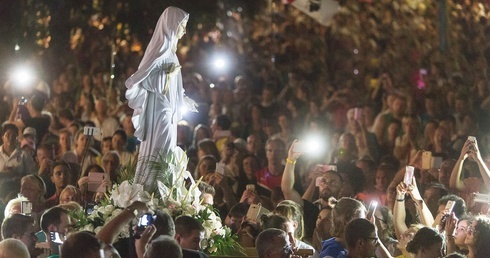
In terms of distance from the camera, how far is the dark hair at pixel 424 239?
1270 cm

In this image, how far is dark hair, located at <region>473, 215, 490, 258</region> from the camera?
13.0 m

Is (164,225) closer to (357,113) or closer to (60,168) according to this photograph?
(60,168)

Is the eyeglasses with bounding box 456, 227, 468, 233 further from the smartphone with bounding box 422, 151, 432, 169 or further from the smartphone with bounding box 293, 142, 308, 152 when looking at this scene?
the smartphone with bounding box 422, 151, 432, 169

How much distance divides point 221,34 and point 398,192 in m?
16.9

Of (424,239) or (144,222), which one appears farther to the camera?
(424,239)

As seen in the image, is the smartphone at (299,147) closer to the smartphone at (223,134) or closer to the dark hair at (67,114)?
the smartphone at (223,134)

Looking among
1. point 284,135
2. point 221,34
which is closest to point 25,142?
point 284,135

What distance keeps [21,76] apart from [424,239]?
1197 centimetres

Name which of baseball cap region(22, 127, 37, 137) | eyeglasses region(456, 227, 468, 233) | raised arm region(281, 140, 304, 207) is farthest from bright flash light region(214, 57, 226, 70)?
eyeglasses region(456, 227, 468, 233)

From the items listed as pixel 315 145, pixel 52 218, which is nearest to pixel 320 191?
pixel 52 218

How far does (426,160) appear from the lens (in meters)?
17.9

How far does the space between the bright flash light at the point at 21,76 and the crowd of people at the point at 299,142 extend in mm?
251

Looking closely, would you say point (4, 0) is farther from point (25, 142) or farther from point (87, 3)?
point (87, 3)

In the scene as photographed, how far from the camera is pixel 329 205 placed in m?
15.6
